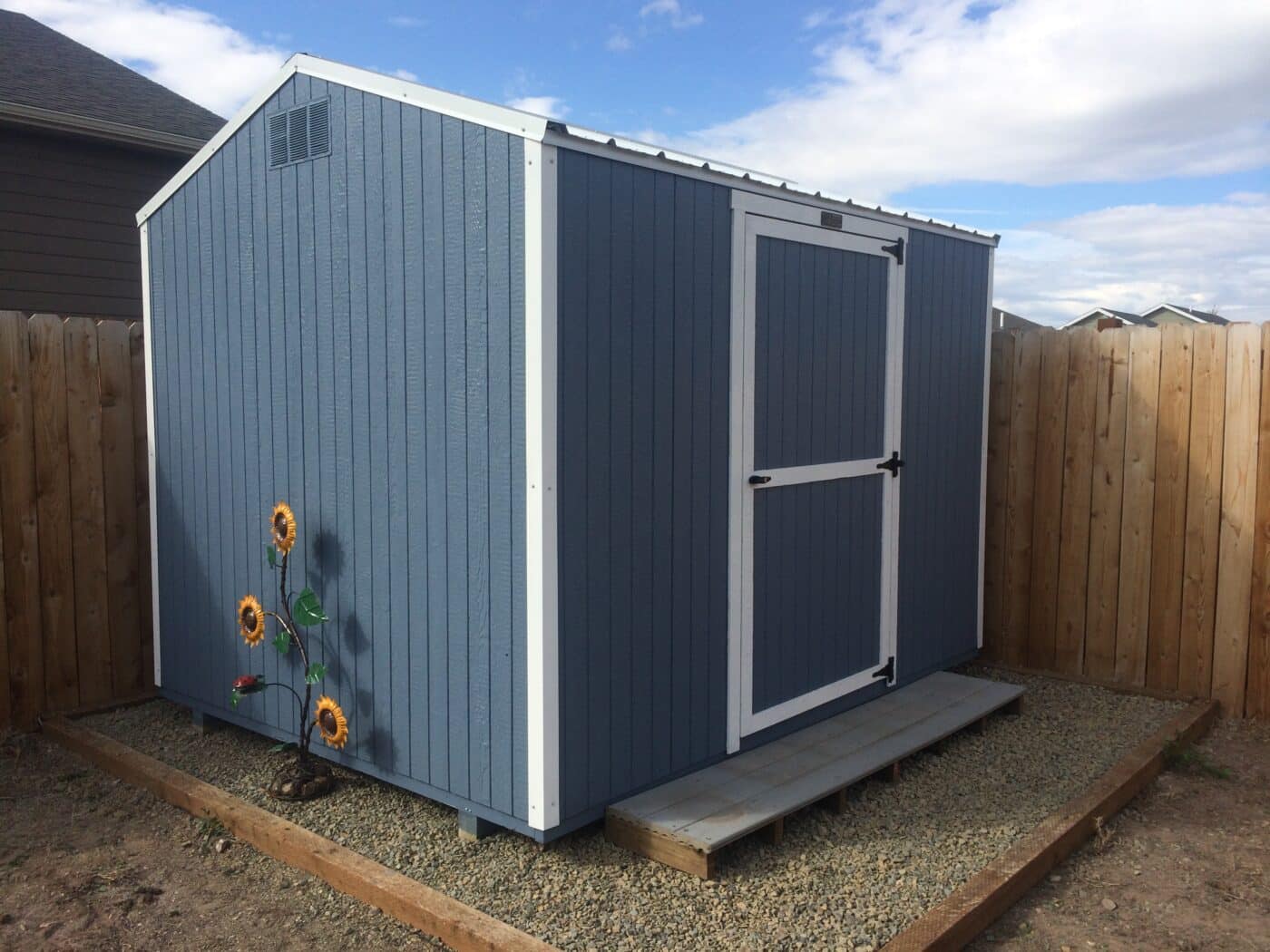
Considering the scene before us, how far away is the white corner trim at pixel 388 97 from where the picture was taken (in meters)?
3.14

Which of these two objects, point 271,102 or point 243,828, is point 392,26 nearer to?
point 271,102

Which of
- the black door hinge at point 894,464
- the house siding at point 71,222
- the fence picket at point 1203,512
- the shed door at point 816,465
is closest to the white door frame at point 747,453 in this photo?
the shed door at point 816,465

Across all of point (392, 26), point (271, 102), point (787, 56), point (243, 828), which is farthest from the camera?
point (787, 56)

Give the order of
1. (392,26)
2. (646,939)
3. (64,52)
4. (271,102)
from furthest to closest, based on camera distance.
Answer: (64,52), (392,26), (271,102), (646,939)

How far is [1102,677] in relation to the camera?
5.49m

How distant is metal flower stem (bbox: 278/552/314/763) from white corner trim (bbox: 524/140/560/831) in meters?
1.15

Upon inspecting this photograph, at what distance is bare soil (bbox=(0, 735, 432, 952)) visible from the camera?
3025mm

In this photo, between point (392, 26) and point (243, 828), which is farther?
point (392, 26)

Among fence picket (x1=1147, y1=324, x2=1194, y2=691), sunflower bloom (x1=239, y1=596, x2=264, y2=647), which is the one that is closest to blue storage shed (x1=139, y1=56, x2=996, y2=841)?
sunflower bloom (x1=239, y1=596, x2=264, y2=647)

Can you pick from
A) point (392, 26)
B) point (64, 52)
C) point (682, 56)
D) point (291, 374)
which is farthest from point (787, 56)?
point (64, 52)

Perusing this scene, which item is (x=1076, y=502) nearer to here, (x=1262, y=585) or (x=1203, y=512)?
(x=1203, y=512)

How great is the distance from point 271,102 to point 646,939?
3288mm

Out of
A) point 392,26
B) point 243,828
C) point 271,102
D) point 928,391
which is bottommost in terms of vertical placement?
point 243,828

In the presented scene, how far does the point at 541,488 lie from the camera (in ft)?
10.4
